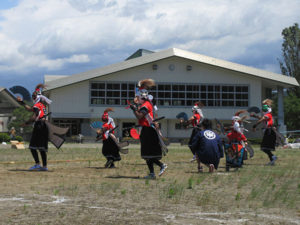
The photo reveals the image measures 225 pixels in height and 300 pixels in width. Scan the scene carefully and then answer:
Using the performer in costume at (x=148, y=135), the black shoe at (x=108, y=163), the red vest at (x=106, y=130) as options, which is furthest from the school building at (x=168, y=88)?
the performer in costume at (x=148, y=135)

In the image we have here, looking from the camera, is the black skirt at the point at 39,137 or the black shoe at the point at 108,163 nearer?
the black skirt at the point at 39,137

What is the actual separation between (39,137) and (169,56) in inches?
1421

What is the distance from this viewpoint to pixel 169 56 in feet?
159

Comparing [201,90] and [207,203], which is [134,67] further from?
[207,203]

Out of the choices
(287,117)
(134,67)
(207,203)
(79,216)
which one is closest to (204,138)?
(207,203)

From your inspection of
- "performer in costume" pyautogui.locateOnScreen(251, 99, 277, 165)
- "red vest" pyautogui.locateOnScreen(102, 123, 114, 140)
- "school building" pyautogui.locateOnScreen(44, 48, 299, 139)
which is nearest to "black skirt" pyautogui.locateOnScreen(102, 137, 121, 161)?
"red vest" pyautogui.locateOnScreen(102, 123, 114, 140)

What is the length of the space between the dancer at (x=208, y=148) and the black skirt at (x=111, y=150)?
2.88m

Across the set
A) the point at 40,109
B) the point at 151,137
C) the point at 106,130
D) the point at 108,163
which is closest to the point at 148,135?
the point at 151,137

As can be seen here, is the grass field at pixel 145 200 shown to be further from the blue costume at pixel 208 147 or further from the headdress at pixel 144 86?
the headdress at pixel 144 86

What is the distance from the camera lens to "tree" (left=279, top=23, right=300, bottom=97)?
199 ft

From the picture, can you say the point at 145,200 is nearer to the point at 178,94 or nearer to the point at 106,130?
the point at 106,130

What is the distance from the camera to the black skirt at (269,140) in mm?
16625

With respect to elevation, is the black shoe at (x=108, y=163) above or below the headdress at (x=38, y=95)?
below

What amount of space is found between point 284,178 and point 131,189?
4.23 metres
